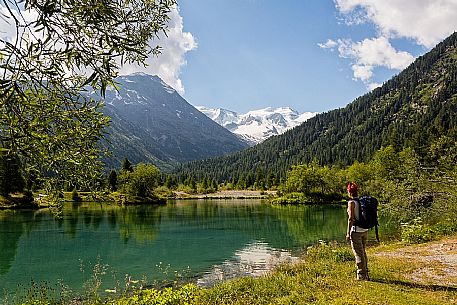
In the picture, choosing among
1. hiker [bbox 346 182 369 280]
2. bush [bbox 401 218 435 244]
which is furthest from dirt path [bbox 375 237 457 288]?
hiker [bbox 346 182 369 280]

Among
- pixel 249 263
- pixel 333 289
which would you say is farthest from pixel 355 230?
pixel 249 263

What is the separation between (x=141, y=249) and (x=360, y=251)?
2570 cm

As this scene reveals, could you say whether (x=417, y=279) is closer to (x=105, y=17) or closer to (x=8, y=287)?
(x=105, y=17)

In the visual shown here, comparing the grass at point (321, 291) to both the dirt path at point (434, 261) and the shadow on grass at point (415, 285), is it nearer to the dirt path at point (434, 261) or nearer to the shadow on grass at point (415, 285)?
the shadow on grass at point (415, 285)

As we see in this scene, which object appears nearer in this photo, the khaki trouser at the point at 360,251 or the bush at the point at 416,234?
the khaki trouser at the point at 360,251

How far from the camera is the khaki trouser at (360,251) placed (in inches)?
478

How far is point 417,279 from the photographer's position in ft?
42.9

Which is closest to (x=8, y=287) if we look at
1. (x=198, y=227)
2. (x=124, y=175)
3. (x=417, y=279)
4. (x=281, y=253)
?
(x=281, y=253)

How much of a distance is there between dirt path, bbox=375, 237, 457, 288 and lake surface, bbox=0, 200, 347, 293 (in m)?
8.54

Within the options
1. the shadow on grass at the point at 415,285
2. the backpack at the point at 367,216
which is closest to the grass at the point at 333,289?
the shadow on grass at the point at 415,285

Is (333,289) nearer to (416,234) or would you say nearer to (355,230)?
(355,230)

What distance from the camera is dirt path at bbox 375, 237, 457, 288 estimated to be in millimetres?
13141

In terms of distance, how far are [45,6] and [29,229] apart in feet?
160

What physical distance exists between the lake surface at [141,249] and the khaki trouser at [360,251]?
30.2 feet
